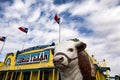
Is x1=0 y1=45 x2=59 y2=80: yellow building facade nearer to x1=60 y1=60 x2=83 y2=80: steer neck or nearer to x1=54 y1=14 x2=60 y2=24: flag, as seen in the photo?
x1=54 y1=14 x2=60 y2=24: flag

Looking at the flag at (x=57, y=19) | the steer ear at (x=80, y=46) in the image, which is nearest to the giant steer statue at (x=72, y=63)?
the steer ear at (x=80, y=46)

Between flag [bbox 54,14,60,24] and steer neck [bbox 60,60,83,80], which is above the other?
flag [bbox 54,14,60,24]

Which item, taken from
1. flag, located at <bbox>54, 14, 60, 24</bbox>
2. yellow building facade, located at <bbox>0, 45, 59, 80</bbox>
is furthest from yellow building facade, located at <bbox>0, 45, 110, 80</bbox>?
flag, located at <bbox>54, 14, 60, 24</bbox>

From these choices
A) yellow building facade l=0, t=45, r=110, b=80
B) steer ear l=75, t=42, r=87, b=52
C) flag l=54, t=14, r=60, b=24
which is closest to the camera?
steer ear l=75, t=42, r=87, b=52

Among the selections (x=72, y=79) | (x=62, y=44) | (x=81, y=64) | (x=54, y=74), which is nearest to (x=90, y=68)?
(x=81, y=64)

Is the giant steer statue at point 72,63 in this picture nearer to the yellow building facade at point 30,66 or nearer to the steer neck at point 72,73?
the steer neck at point 72,73

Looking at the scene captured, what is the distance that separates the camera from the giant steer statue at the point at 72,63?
145 inches

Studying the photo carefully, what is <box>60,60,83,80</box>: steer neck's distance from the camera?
12.4ft

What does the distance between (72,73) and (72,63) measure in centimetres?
24

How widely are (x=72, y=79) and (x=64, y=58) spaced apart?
1.79 feet

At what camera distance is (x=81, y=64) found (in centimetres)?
398

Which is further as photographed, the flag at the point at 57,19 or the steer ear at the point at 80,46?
the flag at the point at 57,19

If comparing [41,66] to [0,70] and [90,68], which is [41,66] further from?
[90,68]

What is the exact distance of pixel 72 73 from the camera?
382 cm
